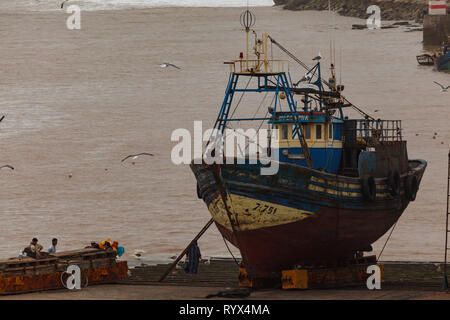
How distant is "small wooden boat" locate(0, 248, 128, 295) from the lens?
2605 cm

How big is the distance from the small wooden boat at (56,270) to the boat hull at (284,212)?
3093 millimetres

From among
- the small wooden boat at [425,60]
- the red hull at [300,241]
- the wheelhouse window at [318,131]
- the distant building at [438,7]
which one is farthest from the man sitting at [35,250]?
the distant building at [438,7]

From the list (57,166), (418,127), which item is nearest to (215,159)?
(57,166)

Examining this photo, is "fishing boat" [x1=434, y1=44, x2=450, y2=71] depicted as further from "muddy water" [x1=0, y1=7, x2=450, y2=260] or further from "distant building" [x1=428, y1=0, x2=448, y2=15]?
"distant building" [x1=428, y1=0, x2=448, y2=15]

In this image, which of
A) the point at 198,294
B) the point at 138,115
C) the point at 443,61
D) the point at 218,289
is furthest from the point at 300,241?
the point at 443,61

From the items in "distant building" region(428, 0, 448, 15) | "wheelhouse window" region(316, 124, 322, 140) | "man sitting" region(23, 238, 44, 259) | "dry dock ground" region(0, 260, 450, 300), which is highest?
"distant building" region(428, 0, 448, 15)

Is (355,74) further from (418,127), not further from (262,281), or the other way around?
(262,281)

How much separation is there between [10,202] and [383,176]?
2991 centimetres

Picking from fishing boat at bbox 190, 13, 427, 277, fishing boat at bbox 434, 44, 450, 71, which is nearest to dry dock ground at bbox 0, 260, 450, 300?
fishing boat at bbox 190, 13, 427, 277

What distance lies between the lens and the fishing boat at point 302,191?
27.6 meters

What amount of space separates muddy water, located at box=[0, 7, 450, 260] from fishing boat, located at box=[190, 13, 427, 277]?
8459 millimetres

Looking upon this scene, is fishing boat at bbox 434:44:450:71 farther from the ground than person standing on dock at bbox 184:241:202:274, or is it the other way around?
fishing boat at bbox 434:44:450:71

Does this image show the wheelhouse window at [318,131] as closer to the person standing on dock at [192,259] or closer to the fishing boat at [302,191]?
the fishing boat at [302,191]

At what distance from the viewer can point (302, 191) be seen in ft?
91.2
